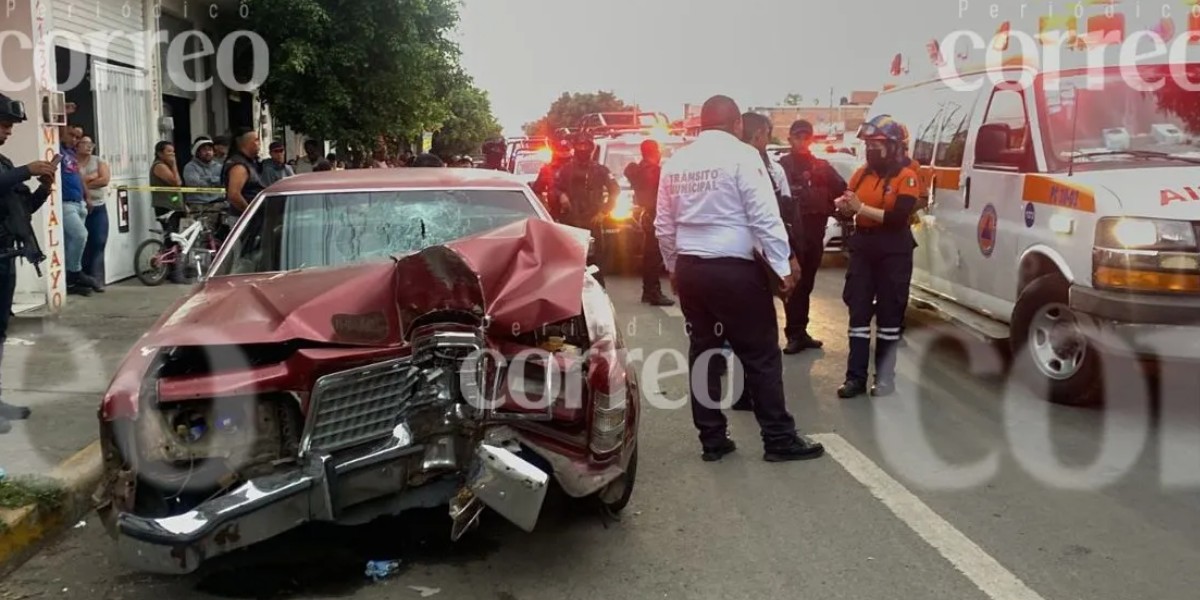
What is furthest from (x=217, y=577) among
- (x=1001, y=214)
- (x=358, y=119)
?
(x=358, y=119)

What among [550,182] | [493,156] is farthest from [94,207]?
[493,156]

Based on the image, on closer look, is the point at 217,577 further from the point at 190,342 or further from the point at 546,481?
the point at 546,481

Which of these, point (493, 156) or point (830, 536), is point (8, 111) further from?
point (493, 156)

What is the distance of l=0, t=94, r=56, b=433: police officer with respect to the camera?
5348 millimetres

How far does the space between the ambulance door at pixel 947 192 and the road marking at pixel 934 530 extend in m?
2.86

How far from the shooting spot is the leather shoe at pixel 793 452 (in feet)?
17.1

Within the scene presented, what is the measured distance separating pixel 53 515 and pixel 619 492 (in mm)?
2523

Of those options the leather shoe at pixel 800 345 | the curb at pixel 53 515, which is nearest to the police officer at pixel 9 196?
the curb at pixel 53 515

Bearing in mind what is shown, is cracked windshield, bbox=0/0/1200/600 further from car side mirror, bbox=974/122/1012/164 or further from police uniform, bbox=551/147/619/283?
police uniform, bbox=551/147/619/283

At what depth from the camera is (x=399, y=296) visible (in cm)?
372

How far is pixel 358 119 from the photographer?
49.7 ft

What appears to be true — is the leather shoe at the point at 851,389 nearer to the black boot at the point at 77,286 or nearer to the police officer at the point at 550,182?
the police officer at the point at 550,182

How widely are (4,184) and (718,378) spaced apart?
3.96 m

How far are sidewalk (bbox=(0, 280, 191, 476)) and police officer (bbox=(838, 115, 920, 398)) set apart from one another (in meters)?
4.12
